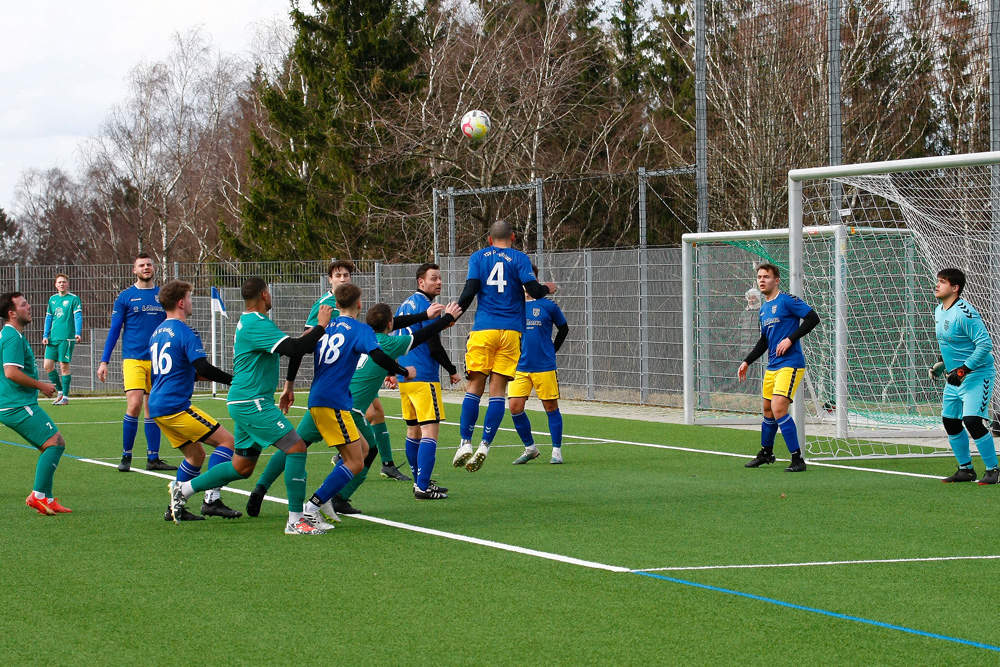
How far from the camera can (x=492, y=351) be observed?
382 inches

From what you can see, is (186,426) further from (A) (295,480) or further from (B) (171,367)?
(A) (295,480)

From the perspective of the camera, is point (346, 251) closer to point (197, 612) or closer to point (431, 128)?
point (431, 128)

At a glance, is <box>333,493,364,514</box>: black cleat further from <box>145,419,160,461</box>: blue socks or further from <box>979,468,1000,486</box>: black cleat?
<box>979,468,1000,486</box>: black cleat

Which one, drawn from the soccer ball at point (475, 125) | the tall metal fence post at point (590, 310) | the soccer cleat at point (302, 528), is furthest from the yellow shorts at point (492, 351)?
the tall metal fence post at point (590, 310)

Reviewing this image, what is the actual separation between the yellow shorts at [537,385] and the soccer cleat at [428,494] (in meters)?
2.87

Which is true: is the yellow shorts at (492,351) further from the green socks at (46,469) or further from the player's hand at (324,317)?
the green socks at (46,469)

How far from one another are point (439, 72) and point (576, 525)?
23361 mm

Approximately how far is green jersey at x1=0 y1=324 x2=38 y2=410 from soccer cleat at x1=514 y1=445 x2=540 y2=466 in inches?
196

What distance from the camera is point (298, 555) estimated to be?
7035mm

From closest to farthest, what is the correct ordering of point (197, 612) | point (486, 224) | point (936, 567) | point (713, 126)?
1. point (197, 612)
2. point (936, 567)
3. point (713, 126)
4. point (486, 224)

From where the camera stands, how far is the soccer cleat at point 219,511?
331 inches

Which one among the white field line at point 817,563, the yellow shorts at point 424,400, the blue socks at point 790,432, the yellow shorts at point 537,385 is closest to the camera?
the white field line at point 817,563

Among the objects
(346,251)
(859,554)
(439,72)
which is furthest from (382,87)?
(859,554)

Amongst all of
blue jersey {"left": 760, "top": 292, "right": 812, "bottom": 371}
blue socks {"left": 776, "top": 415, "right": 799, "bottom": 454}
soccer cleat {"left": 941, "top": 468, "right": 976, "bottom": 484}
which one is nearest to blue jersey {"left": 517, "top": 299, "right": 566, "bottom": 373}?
blue jersey {"left": 760, "top": 292, "right": 812, "bottom": 371}
